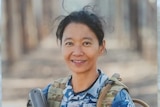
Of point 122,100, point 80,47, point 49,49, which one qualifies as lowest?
point 122,100

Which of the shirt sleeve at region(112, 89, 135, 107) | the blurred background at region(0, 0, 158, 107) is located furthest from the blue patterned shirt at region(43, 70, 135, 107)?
the blurred background at region(0, 0, 158, 107)

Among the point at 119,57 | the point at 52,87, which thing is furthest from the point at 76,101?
the point at 119,57

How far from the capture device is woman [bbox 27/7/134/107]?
0.65 metres

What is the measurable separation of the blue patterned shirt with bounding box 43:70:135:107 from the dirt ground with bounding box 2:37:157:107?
787 mm

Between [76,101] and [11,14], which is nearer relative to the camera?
[76,101]

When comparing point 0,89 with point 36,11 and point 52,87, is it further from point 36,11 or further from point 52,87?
point 52,87

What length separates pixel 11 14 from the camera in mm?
1477

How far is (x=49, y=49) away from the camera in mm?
1462

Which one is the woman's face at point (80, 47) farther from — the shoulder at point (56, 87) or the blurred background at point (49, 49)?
the blurred background at point (49, 49)

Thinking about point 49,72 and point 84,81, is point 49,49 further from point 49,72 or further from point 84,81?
point 84,81

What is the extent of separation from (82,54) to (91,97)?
8 centimetres

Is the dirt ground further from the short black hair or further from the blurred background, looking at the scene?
the short black hair

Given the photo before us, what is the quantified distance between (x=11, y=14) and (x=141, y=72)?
24.1 inches

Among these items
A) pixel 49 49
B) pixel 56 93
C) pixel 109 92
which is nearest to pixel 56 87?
pixel 56 93
